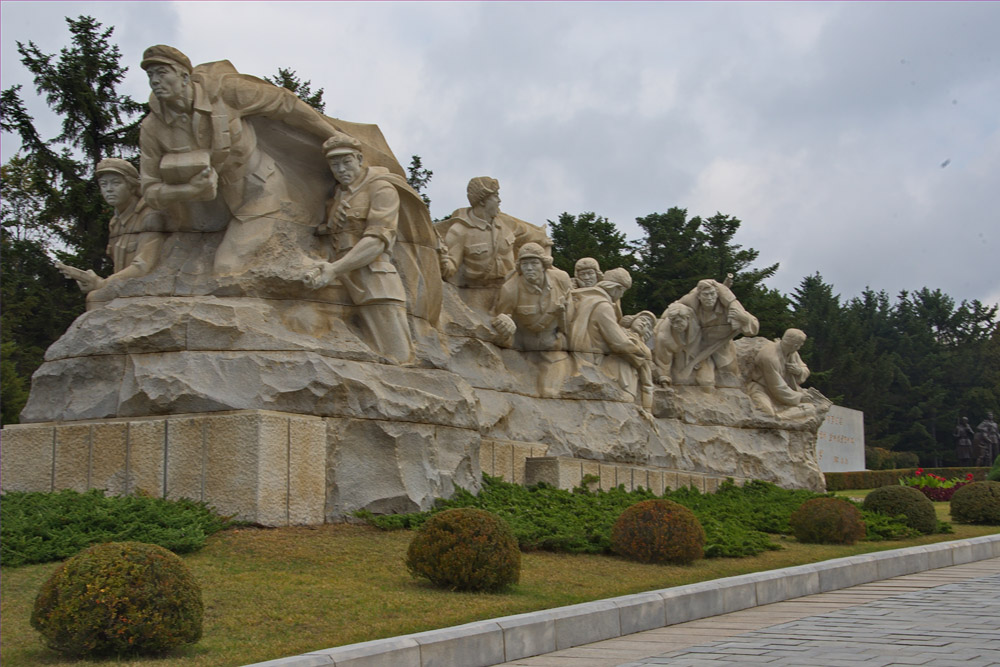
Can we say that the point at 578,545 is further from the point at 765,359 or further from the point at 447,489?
the point at 765,359

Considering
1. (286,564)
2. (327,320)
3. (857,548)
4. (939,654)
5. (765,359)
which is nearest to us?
(939,654)

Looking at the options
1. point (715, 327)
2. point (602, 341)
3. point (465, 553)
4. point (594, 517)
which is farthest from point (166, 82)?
point (715, 327)

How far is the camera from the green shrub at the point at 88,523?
8.40 meters

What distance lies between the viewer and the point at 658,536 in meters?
10.4

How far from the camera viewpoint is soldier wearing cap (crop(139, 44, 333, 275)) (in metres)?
11.0

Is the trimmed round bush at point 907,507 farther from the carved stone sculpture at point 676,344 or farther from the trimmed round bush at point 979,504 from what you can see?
the carved stone sculpture at point 676,344

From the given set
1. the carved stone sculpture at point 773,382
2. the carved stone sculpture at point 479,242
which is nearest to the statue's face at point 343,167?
the carved stone sculpture at point 479,242

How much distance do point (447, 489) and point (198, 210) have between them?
3912 mm

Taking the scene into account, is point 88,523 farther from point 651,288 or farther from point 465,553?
point 651,288

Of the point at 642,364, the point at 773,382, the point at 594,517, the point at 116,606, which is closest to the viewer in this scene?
the point at 116,606

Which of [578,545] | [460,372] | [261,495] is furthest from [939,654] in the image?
[460,372]

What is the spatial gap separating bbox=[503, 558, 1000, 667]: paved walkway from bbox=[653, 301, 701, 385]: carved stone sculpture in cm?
1029

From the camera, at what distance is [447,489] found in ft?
38.4

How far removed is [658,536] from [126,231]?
21.2ft
